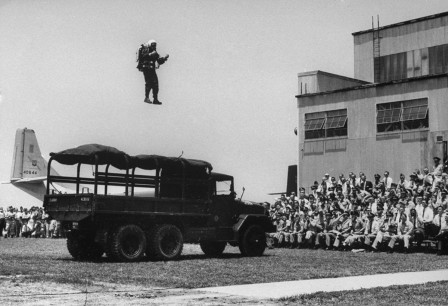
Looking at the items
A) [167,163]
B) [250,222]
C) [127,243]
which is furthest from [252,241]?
[127,243]

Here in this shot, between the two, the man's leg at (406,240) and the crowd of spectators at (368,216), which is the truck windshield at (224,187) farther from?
the man's leg at (406,240)

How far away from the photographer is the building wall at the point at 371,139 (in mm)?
34562

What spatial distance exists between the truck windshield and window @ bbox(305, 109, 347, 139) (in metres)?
18.7

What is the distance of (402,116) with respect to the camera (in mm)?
36031

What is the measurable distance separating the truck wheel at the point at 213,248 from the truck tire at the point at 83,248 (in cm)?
384

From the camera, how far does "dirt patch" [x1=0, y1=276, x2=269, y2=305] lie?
9.63 m

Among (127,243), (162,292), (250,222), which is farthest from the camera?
(250,222)

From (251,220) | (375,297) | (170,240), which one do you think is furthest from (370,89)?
(375,297)

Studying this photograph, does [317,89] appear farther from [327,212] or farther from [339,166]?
[327,212]

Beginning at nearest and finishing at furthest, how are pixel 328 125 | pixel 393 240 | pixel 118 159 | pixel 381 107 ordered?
pixel 118 159 → pixel 393 240 → pixel 381 107 → pixel 328 125

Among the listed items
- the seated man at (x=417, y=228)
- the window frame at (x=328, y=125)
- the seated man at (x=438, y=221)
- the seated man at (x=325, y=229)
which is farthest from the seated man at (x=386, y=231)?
the window frame at (x=328, y=125)

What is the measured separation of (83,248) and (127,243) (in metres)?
1.71

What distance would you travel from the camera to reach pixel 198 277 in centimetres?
1350

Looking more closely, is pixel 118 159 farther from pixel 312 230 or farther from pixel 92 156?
pixel 312 230
